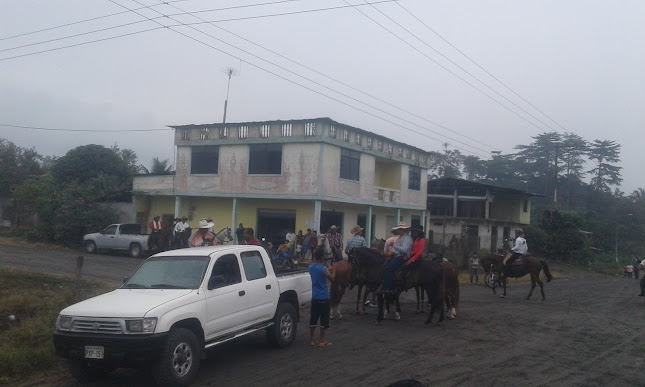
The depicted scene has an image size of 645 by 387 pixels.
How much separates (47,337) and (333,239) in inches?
316

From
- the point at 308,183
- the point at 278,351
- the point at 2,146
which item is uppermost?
the point at 2,146

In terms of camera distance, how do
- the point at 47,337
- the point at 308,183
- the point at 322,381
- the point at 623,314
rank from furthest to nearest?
1. the point at 308,183
2. the point at 623,314
3. the point at 47,337
4. the point at 322,381

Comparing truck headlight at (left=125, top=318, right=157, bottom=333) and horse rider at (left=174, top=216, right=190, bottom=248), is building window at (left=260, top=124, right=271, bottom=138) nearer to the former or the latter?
horse rider at (left=174, top=216, right=190, bottom=248)

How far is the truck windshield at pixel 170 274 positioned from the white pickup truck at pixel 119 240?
19.3 metres

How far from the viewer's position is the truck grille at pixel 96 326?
7277mm

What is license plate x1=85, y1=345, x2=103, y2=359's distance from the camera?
7160mm

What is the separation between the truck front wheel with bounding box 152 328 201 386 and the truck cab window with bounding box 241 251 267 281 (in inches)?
71.2

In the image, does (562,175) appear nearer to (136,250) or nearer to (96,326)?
(136,250)

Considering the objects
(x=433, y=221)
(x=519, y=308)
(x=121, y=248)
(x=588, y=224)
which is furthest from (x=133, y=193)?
(x=588, y=224)

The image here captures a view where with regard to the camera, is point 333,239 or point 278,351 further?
point 333,239

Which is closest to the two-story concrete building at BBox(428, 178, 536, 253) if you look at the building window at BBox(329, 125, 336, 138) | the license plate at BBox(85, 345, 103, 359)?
the building window at BBox(329, 125, 336, 138)

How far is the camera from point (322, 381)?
26.0ft

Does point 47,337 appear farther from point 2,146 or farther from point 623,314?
point 2,146

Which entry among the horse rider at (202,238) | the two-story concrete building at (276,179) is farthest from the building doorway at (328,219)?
the horse rider at (202,238)
